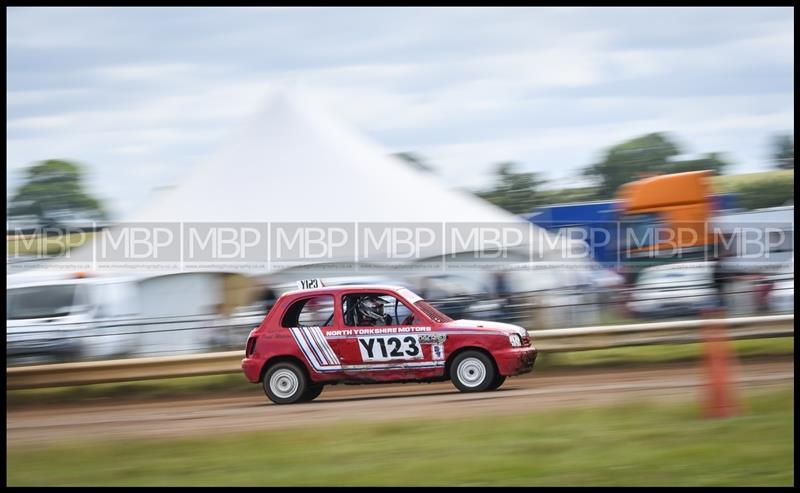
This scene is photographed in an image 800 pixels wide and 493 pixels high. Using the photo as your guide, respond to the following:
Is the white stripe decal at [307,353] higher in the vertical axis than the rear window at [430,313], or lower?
lower

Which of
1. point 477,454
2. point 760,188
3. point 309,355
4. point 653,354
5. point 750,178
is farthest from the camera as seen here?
point 750,178

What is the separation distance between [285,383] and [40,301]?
4963 millimetres

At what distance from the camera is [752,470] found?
23.2 ft

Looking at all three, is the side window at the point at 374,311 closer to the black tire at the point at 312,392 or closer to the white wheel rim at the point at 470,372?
the white wheel rim at the point at 470,372

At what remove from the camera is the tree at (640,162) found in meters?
23.3

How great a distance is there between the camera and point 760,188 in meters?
21.2

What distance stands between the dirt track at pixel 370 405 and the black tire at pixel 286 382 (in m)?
0.18

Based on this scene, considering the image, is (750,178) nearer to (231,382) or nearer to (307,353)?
(231,382)

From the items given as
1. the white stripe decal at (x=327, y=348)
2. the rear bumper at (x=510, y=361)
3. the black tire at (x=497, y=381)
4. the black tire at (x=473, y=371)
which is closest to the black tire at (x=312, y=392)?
the white stripe decal at (x=327, y=348)

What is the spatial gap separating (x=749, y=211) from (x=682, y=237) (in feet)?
13.0

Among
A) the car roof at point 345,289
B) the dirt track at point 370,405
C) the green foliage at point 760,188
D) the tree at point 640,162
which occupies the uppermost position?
the tree at point 640,162

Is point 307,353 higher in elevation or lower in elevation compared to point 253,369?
higher

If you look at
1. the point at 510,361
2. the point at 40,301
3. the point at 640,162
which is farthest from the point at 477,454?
Answer: the point at 640,162

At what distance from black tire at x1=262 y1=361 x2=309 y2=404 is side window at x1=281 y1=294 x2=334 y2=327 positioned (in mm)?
499
